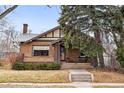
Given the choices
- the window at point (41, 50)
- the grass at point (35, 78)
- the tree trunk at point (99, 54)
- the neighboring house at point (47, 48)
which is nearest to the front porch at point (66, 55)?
the neighboring house at point (47, 48)

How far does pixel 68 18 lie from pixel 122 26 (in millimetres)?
2657

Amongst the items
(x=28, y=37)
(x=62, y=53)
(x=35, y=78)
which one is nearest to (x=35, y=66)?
(x=35, y=78)

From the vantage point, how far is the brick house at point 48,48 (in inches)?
651

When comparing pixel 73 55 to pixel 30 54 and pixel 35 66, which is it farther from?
pixel 35 66

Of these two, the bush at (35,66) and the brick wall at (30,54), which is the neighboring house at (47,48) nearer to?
the brick wall at (30,54)

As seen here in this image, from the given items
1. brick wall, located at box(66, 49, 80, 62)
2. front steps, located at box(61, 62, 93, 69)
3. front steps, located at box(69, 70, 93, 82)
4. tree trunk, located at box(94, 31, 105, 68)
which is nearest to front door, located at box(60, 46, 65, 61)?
brick wall, located at box(66, 49, 80, 62)

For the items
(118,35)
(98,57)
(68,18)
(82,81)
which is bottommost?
(82,81)

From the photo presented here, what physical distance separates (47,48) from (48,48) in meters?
0.07

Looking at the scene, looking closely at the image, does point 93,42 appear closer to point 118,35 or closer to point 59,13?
point 118,35

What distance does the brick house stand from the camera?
1653cm

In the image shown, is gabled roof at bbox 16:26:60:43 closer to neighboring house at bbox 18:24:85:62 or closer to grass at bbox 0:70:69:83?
neighboring house at bbox 18:24:85:62

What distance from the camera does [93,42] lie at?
1305 centimetres

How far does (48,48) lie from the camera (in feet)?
57.6
